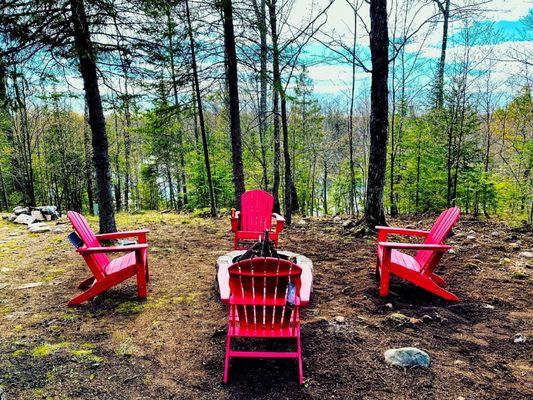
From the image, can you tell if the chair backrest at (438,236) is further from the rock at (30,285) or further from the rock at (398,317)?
the rock at (30,285)

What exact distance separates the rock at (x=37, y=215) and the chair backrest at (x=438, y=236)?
9.45m

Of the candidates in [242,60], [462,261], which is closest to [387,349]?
[462,261]

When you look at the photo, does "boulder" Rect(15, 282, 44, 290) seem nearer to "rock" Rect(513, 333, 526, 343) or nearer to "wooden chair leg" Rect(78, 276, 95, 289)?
"wooden chair leg" Rect(78, 276, 95, 289)

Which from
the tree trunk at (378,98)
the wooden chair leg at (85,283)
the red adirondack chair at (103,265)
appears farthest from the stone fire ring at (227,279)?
the tree trunk at (378,98)

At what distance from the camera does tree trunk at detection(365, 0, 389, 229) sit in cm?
620

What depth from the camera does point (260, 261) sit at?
253 centimetres

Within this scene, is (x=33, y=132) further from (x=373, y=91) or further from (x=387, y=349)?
(x=387, y=349)

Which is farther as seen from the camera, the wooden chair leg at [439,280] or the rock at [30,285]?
the rock at [30,285]

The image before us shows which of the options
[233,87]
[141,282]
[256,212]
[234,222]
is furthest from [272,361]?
[233,87]

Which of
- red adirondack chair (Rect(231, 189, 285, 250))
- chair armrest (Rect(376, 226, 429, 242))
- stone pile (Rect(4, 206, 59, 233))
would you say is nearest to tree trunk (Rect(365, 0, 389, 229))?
red adirondack chair (Rect(231, 189, 285, 250))

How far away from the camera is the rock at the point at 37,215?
9439 millimetres

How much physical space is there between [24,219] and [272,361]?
359 inches

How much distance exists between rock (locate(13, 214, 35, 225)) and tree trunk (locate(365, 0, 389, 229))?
836cm

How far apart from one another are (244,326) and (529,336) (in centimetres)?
231
